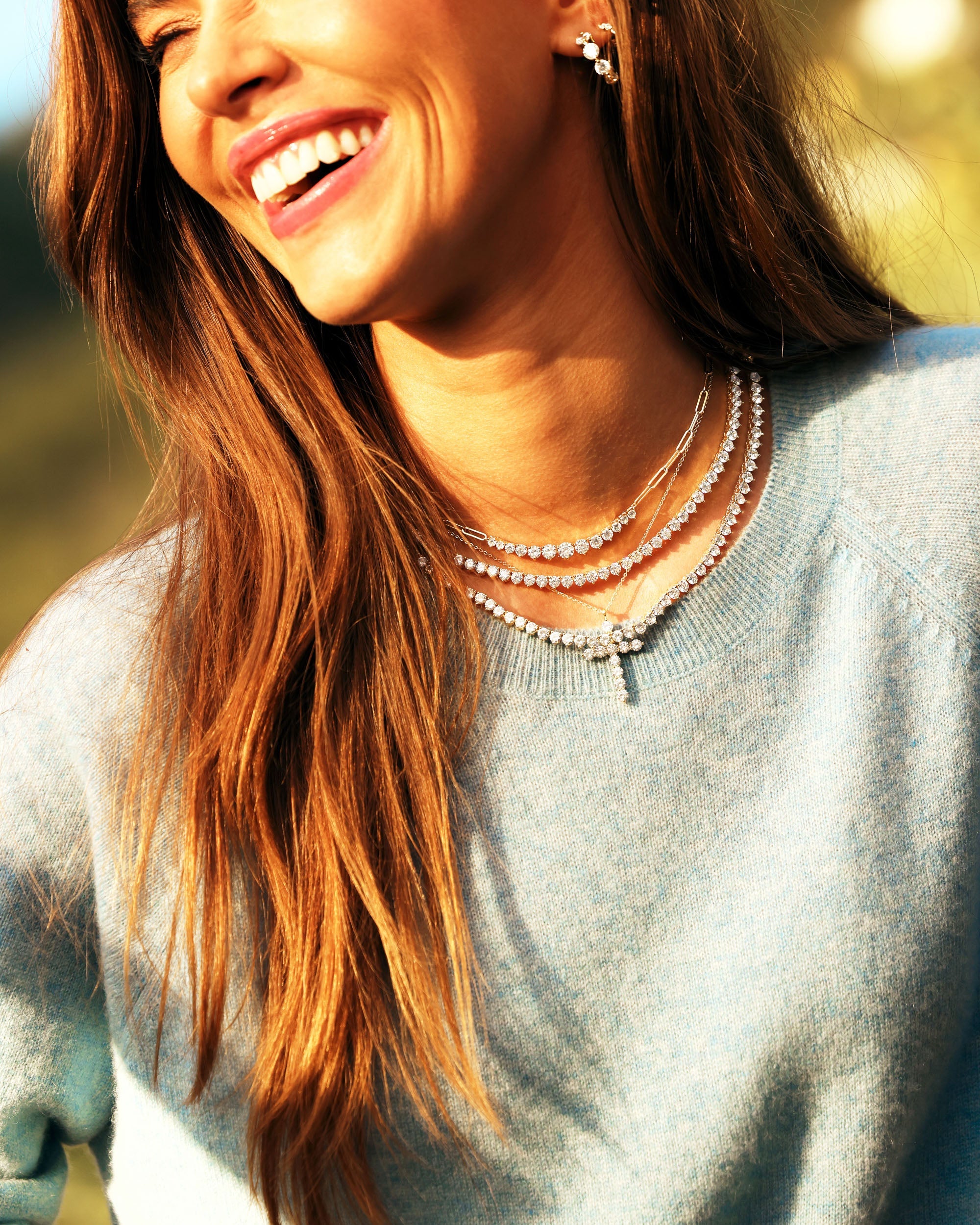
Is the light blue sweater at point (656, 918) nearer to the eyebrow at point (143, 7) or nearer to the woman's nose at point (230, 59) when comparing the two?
the woman's nose at point (230, 59)

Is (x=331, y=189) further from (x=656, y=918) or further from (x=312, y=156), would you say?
(x=656, y=918)

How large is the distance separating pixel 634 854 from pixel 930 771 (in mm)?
401

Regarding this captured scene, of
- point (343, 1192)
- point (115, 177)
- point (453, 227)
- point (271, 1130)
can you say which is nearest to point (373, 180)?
point (453, 227)

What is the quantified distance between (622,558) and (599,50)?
2.10ft

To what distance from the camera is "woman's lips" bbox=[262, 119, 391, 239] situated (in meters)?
1.43

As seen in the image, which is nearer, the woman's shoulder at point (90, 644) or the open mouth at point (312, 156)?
the open mouth at point (312, 156)

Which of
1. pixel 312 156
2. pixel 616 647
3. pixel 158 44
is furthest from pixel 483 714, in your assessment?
pixel 158 44

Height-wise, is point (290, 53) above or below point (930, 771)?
above

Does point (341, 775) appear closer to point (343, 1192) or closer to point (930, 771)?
point (343, 1192)

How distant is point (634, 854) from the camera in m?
1.56

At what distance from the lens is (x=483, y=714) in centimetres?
158

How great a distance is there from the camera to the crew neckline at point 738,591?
1.60 meters

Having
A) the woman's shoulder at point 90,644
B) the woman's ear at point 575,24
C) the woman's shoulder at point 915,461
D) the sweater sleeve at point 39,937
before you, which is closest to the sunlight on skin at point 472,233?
the woman's ear at point 575,24

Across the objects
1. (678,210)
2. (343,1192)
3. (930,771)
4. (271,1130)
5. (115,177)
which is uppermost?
(115,177)
